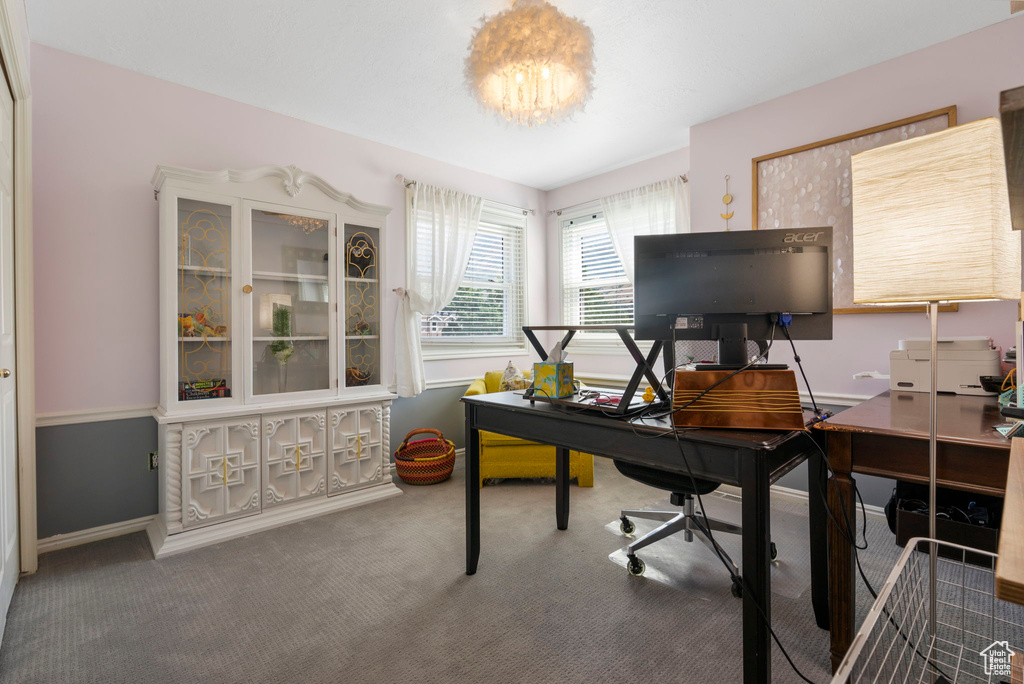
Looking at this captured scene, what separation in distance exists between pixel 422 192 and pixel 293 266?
4.20 feet

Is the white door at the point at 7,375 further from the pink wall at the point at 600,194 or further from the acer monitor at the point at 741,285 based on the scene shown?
the pink wall at the point at 600,194

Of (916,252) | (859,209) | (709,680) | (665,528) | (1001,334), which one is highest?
(859,209)

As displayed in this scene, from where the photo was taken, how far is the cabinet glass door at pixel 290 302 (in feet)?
9.25

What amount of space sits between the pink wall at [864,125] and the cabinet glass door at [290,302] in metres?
2.59

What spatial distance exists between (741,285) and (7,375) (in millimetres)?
2672

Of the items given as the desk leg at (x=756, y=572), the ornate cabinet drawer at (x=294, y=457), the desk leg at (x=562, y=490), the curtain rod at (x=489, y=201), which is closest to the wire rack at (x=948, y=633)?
the desk leg at (x=756, y=572)

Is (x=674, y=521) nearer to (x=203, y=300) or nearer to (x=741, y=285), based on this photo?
(x=741, y=285)

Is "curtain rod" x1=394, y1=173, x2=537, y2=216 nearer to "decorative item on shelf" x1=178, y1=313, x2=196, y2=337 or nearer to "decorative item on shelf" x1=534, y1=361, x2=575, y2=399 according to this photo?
"decorative item on shelf" x1=178, y1=313, x2=196, y2=337

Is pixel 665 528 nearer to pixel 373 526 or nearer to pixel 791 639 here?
pixel 791 639

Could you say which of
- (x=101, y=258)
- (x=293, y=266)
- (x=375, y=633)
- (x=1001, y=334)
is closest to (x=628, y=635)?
(x=375, y=633)

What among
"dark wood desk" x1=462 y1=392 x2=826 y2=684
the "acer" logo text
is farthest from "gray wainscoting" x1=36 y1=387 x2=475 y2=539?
the "acer" logo text

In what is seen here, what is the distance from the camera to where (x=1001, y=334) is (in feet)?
7.59

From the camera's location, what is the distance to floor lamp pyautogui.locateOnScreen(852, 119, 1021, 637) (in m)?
1.17

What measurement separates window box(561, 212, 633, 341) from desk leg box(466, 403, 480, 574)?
91.9 inches
